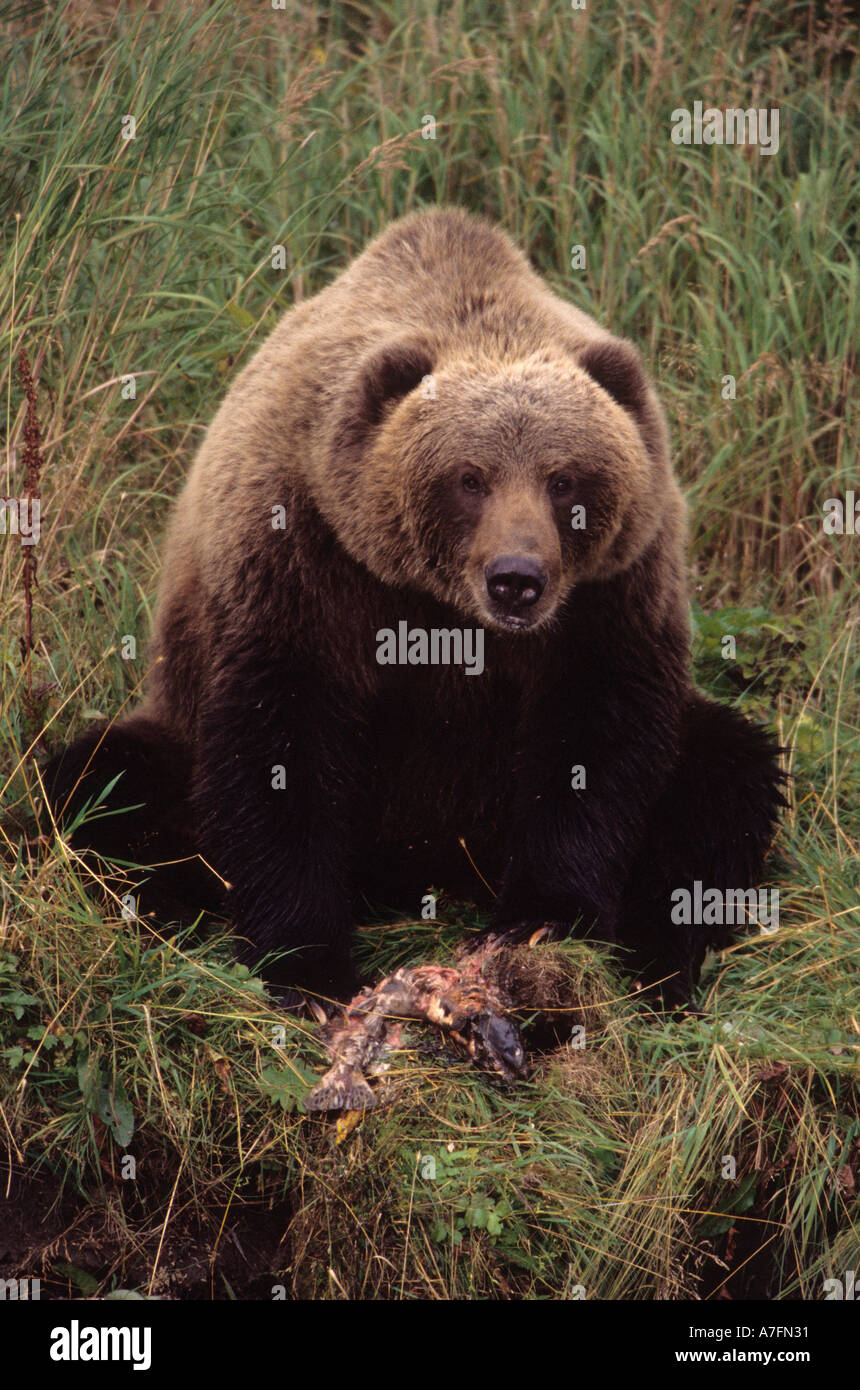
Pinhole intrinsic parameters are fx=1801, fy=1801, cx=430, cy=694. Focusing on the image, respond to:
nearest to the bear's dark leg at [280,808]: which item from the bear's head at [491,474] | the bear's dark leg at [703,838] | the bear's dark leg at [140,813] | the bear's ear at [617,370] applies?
the bear's dark leg at [140,813]

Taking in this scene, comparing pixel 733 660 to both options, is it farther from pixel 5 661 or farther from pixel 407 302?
pixel 5 661

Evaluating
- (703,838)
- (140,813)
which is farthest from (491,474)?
(140,813)

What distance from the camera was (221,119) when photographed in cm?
678

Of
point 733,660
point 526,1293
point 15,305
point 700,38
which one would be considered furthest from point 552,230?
point 526,1293

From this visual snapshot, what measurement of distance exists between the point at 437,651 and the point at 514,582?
0.62 meters

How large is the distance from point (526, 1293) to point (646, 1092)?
0.65 m

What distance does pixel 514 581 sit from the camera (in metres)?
4.55

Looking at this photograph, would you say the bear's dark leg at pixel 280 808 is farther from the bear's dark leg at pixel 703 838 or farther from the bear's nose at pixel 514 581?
the bear's dark leg at pixel 703 838

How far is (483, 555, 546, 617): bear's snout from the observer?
4.51 m

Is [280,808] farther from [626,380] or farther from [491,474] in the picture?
[626,380]

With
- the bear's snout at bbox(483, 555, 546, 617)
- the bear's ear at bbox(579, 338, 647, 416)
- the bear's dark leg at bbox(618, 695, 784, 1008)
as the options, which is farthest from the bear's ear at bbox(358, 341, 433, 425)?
the bear's dark leg at bbox(618, 695, 784, 1008)

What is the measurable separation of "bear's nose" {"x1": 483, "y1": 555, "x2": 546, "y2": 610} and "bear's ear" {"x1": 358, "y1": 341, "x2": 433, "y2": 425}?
596 mm

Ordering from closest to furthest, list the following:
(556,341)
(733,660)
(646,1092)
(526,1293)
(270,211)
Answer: (526,1293)
(646,1092)
(556,341)
(733,660)
(270,211)

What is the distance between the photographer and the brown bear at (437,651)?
4809 mm
